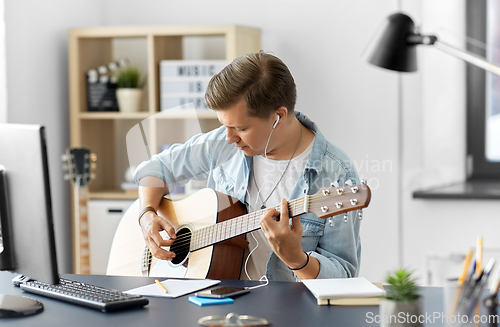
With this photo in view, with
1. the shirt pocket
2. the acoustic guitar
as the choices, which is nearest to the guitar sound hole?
the acoustic guitar

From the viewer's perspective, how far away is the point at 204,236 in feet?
4.85

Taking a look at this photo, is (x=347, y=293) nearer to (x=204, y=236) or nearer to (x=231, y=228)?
(x=231, y=228)

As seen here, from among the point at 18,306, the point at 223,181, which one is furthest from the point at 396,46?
the point at 18,306

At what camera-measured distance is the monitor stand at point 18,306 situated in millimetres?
979

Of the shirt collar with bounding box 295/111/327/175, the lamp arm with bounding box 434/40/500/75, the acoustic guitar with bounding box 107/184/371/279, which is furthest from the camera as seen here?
the shirt collar with bounding box 295/111/327/175

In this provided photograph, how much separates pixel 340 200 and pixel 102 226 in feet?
5.90

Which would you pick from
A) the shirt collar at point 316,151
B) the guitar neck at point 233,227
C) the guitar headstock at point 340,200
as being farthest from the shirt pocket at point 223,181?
the guitar headstock at point 340,200

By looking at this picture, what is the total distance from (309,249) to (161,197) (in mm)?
506

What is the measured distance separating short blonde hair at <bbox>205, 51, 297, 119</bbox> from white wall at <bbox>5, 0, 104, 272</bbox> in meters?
1.43

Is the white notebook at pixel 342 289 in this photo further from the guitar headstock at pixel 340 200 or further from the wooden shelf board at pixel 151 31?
the wooden shelf board at pixel 151 31

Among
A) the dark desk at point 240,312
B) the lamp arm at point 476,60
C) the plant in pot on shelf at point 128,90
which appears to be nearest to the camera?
the dark desk at point 240,312

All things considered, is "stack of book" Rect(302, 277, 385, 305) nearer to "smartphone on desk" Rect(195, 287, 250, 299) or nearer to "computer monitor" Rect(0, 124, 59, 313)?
"smartphone on desk" Rect(195, 287, 250, 299)

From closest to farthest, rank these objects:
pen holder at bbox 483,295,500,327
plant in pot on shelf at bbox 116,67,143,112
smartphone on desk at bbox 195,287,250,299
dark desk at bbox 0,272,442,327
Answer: pen holder at bbox 483,295,500,327, dark desk at bbox 0,272,442,327, smartphone on desk at bbox 195,287,250,299, plant in pot on shelf at bbox 116,67,143,112

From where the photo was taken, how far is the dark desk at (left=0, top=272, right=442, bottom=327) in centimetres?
92
